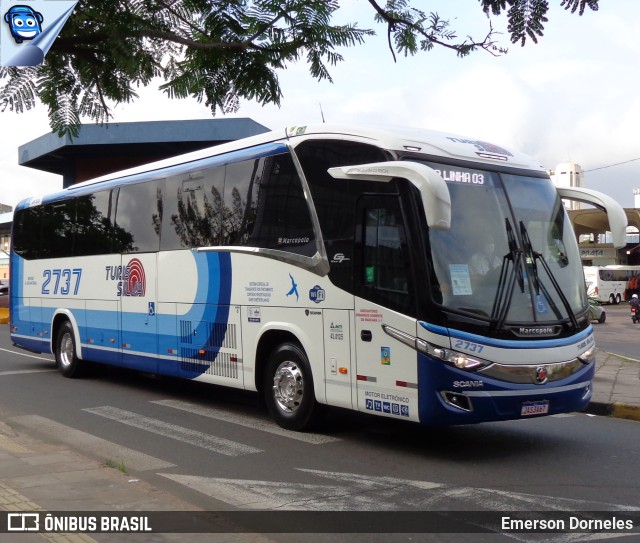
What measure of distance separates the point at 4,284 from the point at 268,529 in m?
37.9

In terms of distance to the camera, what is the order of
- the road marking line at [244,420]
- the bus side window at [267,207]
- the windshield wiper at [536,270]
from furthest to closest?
the bus side window at [267,207] → the road marking line at [244,420] → the windshield wiper at [536,270]

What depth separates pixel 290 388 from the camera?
9.87 m

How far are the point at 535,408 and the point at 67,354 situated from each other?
10058mm

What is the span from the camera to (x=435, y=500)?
22.3 ft

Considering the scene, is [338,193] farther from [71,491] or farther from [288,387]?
[71,491]

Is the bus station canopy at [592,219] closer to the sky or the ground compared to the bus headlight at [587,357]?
closer to the sky

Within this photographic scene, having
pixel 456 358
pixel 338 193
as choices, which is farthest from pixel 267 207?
pixel 456 358

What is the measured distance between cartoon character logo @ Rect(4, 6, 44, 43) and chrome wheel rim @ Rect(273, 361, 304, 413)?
21.4 feet

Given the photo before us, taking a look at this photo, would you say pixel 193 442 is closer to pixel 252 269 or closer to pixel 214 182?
pixel 252 269

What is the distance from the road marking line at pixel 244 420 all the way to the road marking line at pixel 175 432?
715mm

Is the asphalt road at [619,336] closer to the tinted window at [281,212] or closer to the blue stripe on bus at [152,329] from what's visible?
the blue stripe on bus at [152,329]

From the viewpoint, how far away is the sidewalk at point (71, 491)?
213 inches

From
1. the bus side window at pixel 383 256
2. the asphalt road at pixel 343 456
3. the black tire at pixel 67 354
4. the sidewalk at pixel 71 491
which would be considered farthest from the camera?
the black tire at pixel 67 354

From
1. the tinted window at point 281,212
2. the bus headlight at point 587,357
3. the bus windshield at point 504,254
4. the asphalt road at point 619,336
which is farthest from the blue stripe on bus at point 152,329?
the asphalt road at point 619,336
